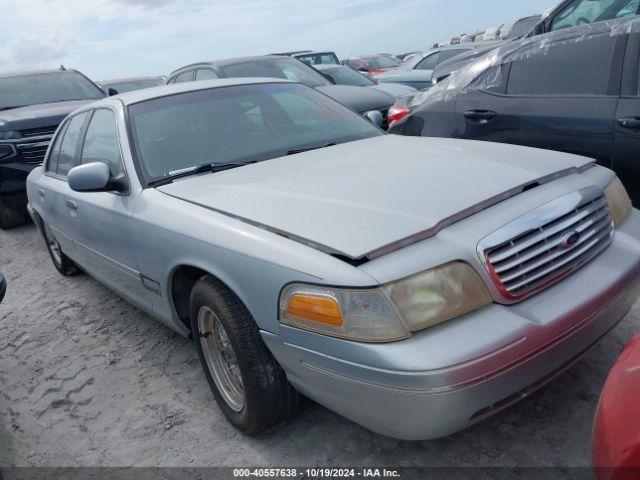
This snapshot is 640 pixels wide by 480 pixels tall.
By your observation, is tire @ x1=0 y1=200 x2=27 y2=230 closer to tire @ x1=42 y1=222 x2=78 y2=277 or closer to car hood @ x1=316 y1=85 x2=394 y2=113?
tire @ x1=42 y1=222 x2=78 y2=277

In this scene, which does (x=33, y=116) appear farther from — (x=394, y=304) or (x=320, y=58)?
(x=320, y=58)

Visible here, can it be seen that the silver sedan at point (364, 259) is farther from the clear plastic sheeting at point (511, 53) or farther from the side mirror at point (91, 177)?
the clear plastic sheeting at point (511, 53)

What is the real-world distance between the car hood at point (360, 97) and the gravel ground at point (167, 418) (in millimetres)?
4525

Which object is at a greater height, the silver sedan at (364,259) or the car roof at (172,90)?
the car roof at (172,90)

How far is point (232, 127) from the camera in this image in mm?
3150

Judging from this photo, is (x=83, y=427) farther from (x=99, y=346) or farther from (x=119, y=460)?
(x=99, y=346)

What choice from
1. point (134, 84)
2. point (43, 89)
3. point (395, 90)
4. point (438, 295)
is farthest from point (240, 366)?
point (134, 84)

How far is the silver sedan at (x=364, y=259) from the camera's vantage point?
5.74 feet

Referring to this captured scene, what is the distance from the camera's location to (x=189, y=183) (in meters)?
2.71

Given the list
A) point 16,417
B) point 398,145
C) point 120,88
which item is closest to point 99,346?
point 16,417

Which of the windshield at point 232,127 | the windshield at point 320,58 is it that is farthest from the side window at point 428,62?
the windshield at point 232,127

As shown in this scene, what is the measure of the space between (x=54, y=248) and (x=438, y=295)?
4.17m

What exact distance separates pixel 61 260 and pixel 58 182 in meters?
1.08

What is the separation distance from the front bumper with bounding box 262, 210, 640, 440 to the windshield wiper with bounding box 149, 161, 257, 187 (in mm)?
1167
